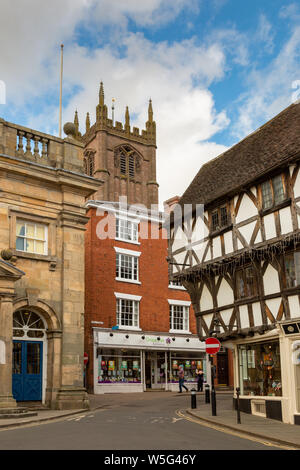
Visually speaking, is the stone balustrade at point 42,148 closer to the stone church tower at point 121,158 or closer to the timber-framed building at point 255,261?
the timber-framed building at point 255,261

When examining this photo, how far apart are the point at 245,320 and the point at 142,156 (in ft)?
187

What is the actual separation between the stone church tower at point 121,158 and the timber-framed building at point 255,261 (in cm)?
4739

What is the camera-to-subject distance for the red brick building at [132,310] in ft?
105

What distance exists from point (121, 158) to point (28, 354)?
5480 centimetres

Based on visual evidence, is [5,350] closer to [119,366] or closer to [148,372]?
[119,366]

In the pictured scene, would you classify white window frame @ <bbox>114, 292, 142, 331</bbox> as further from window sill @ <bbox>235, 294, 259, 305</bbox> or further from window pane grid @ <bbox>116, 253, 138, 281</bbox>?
window sill @ <bbox>235, 294, 259, 305</bbox>

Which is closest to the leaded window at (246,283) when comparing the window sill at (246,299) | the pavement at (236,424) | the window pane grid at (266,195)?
the window sill at (246,299)

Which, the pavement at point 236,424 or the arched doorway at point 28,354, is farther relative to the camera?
the arched doorway at point 28,354

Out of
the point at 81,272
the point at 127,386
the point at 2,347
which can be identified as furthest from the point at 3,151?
the point at 127,386

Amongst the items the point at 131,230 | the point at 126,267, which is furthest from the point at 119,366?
the point at 131,230

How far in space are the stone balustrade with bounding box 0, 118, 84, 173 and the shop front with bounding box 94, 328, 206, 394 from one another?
1257 cm

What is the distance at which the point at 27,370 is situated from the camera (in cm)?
2025

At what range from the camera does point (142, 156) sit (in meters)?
73.7

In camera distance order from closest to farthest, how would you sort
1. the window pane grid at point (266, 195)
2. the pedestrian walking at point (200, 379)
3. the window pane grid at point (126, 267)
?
the window pane grid at point (266, 195), the pedestrian walking at point (200, 379), the window pane grid at point (126, 267)
